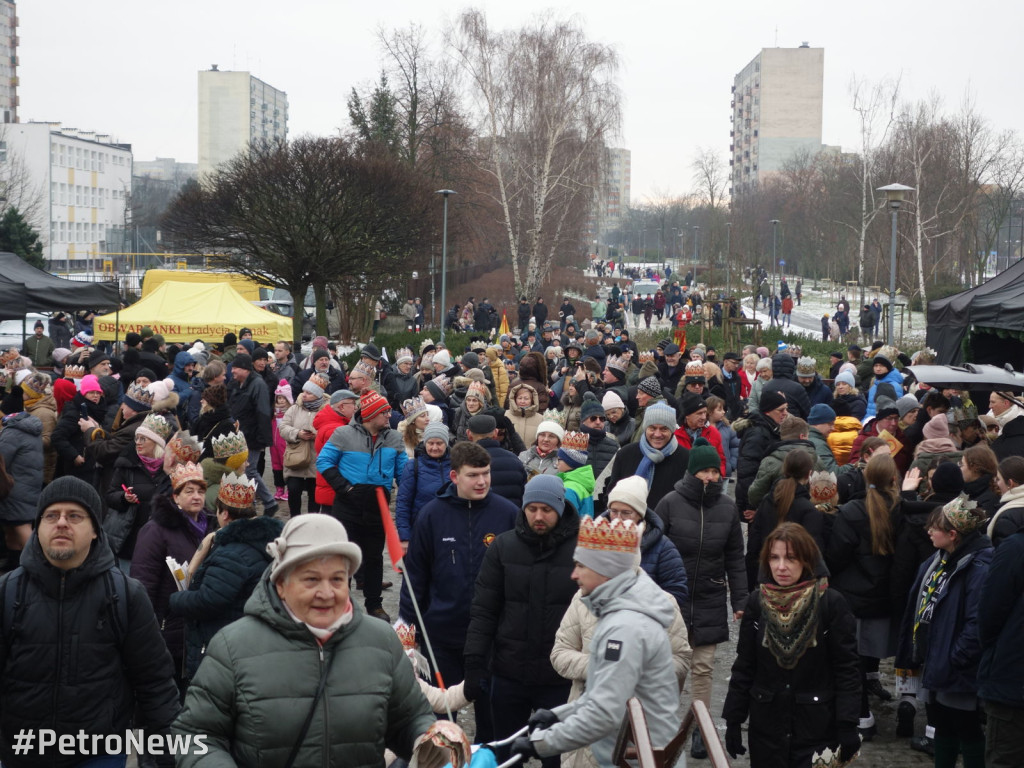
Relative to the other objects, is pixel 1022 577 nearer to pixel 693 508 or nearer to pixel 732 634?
pixel 693 508

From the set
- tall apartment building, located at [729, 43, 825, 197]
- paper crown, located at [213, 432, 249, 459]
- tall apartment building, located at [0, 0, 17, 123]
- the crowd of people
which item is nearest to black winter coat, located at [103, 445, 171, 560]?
the crowd of people

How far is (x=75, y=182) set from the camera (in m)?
109

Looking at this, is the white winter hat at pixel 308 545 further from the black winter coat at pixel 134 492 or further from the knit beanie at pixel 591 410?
the knit beanie at pixel 591 410

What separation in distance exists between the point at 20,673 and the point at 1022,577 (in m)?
4.13

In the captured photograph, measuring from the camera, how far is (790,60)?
461 ft

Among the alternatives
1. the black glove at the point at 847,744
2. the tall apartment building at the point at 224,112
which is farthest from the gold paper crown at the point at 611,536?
the tall apartment building at the point at 224,112

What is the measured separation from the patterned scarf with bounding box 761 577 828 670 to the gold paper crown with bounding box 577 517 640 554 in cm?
124

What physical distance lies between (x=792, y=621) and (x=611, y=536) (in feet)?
4.50

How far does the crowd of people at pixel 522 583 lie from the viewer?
3.30m

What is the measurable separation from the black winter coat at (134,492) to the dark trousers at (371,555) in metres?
2.32

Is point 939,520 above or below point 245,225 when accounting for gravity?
below

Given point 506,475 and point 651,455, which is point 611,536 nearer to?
point 506,475

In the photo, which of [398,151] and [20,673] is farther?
[398,151]

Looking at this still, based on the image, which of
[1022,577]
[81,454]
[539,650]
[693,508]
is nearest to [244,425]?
[81,454]
